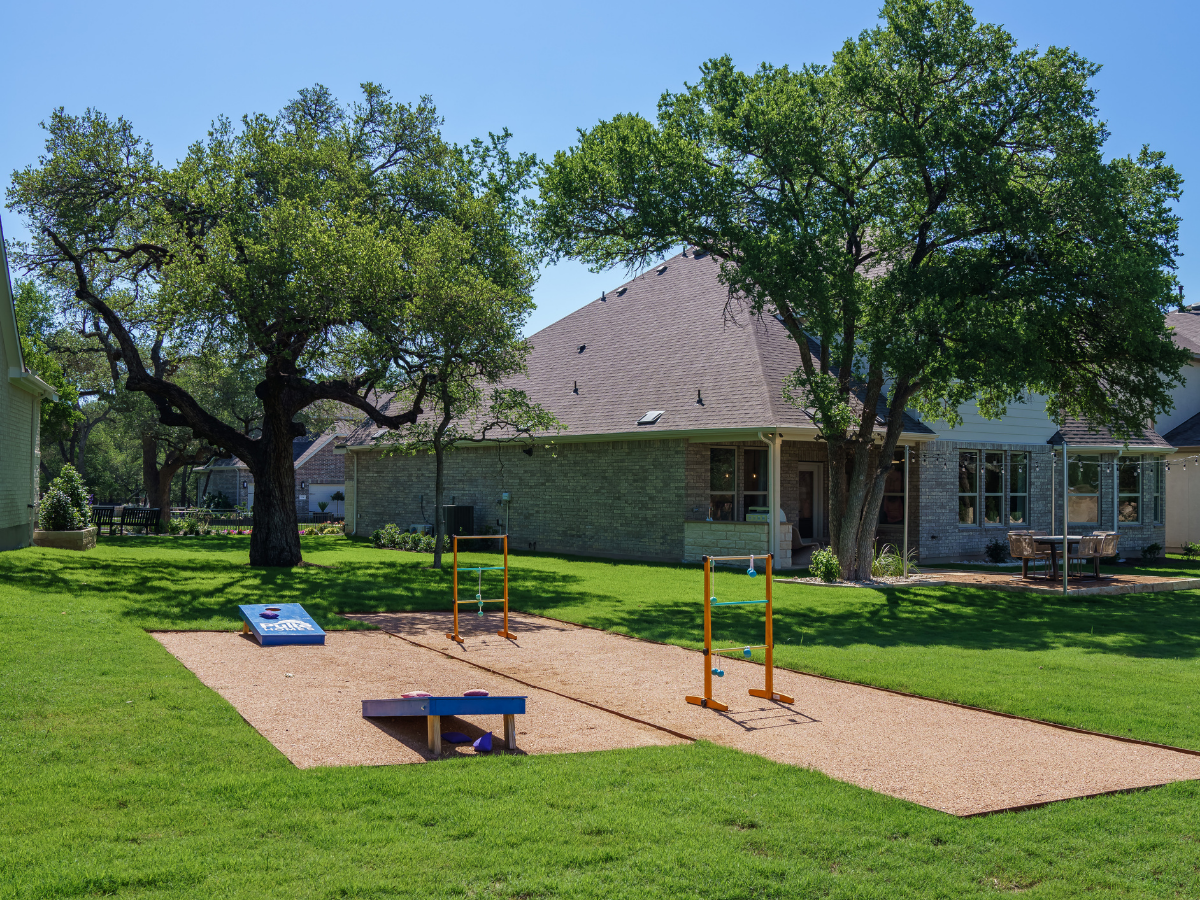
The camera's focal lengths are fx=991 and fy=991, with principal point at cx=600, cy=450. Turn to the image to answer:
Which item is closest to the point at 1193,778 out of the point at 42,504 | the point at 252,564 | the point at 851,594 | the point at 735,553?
the point at 851,594

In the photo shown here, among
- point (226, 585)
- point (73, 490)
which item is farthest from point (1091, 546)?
point (73, 490)

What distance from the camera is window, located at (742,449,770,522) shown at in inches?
914

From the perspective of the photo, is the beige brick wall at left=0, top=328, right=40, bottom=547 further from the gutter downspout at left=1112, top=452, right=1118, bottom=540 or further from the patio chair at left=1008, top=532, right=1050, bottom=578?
the gutter downspout at left=1112, top=452, right=1118, bottom=540

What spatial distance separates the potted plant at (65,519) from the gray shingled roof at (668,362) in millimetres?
11791

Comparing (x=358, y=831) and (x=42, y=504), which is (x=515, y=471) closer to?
(x=42, y=504)

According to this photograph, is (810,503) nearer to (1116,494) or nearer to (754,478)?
(754,478)

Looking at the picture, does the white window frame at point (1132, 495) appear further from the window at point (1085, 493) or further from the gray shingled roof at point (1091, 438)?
the window at point (1085, 493)

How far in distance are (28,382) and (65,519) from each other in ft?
13.0

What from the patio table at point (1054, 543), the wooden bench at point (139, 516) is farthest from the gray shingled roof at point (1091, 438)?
the wooden bench at point (139, 516)

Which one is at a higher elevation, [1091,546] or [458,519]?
[458,519]

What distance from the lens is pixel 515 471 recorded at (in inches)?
1091

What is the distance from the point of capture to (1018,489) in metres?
26.1

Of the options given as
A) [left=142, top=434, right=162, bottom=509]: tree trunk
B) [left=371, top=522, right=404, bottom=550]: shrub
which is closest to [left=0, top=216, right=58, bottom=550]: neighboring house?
[left=371, top=522, right=404, bottom=550]: shrub

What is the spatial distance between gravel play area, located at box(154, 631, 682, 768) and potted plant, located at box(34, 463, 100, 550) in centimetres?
1437
